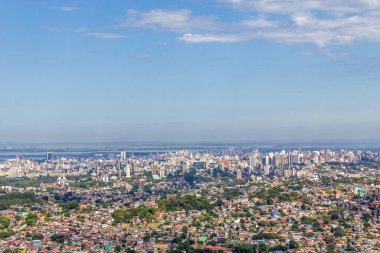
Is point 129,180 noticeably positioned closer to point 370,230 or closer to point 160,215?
point 160,215

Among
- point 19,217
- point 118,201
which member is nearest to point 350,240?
point 19,217

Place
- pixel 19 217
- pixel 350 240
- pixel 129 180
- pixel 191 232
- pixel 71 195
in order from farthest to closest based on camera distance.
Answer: pixel 129 180 < pixel 71 195 < pixel 19 217 < pixel 191 232 < pixel 350 240

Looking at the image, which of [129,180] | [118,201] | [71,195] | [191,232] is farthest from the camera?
[129,180]

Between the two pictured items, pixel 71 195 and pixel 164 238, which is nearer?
pixel 164 238

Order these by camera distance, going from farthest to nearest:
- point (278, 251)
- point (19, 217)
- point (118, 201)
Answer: point (118, 201)
point (19, 217)
point (278, 251)

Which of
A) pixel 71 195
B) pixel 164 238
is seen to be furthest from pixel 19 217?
pixel 71 195

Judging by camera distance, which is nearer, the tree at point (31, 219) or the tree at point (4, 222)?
the tree at point (4, 222)

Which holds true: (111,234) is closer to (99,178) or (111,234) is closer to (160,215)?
(160,215)

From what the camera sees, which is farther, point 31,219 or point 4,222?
point 31,219

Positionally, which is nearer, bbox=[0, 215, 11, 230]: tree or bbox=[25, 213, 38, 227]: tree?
bbox=[0, 215, 11, 230]: tree
